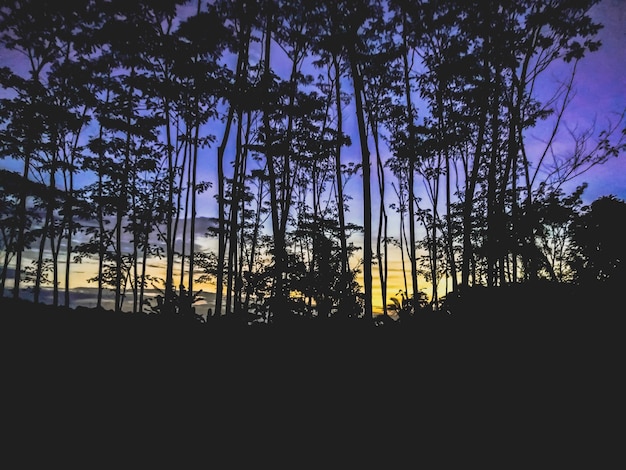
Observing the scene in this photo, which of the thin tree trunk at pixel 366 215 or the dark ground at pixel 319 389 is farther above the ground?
the thin tree trunk at pixel 366 215

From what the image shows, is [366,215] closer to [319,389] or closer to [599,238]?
[319,389]

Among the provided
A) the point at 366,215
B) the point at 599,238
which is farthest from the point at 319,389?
the point at 599,238

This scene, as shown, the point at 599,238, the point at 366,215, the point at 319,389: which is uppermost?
the point at 366,215

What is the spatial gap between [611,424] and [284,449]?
3430mm

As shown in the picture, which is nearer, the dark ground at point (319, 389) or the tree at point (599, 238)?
the dark ground at point (319, 389)

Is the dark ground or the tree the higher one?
the tree

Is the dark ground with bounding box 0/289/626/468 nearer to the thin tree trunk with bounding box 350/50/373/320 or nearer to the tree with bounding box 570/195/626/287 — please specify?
the thin tree trunk with bounding box 350/50/373/320

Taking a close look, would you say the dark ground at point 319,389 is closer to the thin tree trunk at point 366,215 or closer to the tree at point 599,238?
the thin tree trunk at point 366,215

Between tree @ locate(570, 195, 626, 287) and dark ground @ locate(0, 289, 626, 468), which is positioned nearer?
dark ground @ locate(0, 289, 626, 468)

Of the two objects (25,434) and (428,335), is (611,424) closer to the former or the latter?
(428,335)

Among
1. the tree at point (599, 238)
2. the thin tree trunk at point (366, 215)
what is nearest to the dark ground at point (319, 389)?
the thin tree trunk at point (366, 215)

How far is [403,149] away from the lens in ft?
58.7

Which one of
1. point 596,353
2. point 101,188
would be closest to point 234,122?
point 101,188

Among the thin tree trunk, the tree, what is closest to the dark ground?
the thin tree trunk
